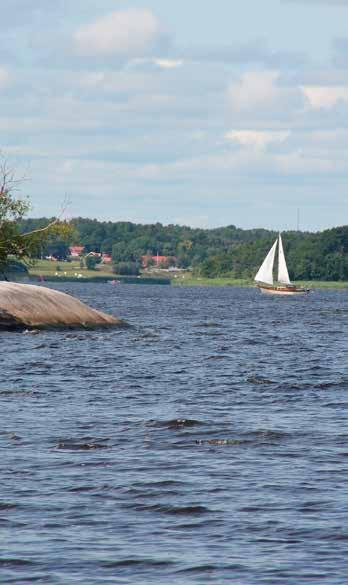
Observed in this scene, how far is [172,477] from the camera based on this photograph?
68.2 ft

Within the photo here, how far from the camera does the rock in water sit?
60.9 m

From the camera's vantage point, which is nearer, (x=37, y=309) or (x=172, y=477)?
(x=172, y=477)

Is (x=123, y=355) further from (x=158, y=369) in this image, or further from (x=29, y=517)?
(x=29, y=517)

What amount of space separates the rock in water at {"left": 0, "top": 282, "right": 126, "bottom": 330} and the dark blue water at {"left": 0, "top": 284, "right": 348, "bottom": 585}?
18674mm

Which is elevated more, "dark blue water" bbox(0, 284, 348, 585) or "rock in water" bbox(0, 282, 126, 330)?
"rock in water" bbox(0, 282, 126, 330)

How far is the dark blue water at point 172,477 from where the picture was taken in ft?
50.4

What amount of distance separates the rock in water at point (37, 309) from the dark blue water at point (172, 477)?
18674 mm

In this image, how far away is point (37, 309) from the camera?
2461 inches

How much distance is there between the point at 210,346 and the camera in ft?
197

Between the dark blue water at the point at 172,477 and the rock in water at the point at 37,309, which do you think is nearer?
the dark blue water at the point at 172,477

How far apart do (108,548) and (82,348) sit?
38.6 metres

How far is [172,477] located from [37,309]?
139 ft

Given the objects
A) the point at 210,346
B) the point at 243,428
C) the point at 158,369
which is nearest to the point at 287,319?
the point at 210,346

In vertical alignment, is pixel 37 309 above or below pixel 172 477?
above
